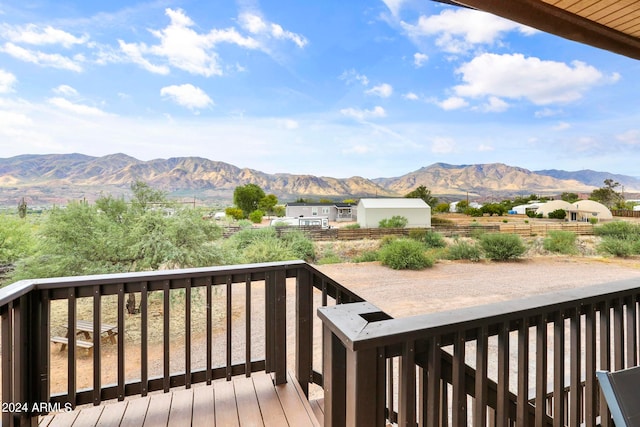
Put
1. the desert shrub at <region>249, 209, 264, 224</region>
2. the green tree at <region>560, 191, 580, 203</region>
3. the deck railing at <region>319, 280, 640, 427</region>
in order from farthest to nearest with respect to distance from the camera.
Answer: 1. the desert shrub at <region>249, 209, 264, 224</region>
2. the green tree at <region>560, 191, 580, 203</region>
3. the deck railing at <region>319, 280, 640, 427</region>

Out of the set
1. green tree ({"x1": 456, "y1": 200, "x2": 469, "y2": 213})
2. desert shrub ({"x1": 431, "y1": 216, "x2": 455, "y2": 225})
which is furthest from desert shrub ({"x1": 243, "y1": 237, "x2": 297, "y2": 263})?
green tree ({"x1": 456, "y1": 200, "x2": 469, "y2": 213})

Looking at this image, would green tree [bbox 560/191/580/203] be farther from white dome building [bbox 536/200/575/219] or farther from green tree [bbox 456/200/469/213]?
green tree [bbox 456/200/469/213]

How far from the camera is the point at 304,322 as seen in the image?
1.65 m

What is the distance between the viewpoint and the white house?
1141 cm

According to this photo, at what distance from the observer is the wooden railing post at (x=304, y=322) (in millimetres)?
1644

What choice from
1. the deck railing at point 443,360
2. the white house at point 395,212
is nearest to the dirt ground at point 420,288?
the deck railing at point 443,360

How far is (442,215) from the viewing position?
11.6m

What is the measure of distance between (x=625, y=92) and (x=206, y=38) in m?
11.0

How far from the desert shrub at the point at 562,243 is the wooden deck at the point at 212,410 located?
32.2 ft

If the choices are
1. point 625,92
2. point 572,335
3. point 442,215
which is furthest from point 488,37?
point 572,335

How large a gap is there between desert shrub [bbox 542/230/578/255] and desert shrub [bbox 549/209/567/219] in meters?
1.41

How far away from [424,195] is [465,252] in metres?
5.19

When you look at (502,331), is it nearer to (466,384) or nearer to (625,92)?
(466,384)

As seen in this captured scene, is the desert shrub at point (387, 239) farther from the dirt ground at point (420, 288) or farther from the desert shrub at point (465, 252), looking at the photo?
the desert shrub at point (465, 252)
